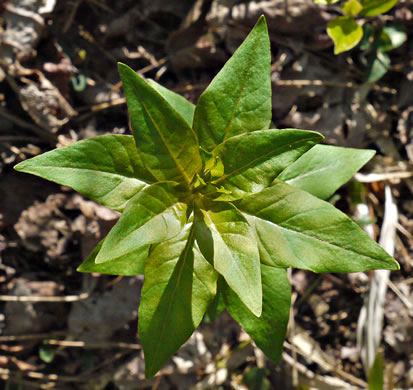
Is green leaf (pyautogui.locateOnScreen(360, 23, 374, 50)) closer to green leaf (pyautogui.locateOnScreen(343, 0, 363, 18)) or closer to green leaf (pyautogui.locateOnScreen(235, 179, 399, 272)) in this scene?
green leaf (pyautogui.locateOnScreen(343, 0, 363, 18))

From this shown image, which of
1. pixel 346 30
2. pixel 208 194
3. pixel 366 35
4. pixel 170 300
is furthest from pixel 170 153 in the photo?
pixel 366 35

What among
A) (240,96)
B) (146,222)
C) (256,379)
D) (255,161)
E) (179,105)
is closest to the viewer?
(146,222)

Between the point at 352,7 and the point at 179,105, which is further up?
the point at 352,7

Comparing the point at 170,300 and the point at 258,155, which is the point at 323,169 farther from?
the point at 170,300

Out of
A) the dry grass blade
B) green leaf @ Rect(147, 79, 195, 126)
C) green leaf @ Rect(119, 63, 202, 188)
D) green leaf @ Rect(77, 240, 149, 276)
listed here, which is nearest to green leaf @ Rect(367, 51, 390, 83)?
the dry grass blade

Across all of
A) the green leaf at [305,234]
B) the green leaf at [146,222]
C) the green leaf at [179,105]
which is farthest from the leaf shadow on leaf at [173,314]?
the green leaf at [179,105]
